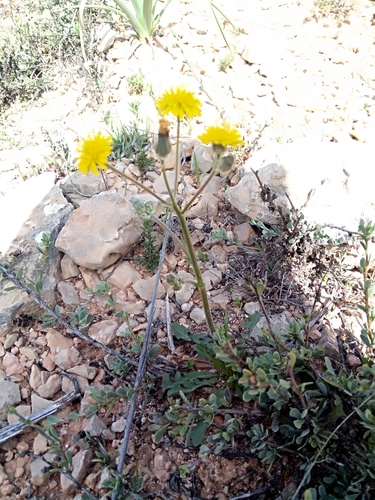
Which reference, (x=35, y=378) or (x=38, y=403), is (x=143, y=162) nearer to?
(x=35, y=378)

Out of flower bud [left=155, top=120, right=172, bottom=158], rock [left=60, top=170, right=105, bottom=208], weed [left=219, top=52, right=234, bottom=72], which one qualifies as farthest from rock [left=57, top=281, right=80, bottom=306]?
weed [left=219, top=52, right=234, bottom=72]

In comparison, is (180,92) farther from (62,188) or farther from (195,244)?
(62,188)

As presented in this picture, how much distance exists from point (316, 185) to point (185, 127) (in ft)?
4.18

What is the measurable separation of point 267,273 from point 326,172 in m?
0.73

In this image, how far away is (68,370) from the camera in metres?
2.08

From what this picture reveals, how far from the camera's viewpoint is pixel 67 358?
83.7 inches

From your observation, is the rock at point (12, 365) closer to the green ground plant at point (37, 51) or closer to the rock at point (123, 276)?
the rock at point (123, 276)

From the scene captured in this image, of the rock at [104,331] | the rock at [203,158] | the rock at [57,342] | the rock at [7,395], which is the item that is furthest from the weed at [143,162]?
the rock at [7,395]

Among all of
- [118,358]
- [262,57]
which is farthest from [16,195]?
[262,57]

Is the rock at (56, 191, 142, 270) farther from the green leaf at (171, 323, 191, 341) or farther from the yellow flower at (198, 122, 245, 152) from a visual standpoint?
the yellow flower at (198, 122, 245, 152)

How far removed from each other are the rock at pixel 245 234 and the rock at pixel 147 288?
0.56 meters

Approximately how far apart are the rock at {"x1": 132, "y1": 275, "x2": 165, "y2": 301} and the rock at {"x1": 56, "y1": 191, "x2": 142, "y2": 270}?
22cm

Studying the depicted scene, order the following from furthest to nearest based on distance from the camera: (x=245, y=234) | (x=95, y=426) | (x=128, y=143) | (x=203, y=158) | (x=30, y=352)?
(x=128, y=143)
(x=203, y=158)
(x=245, y=234)
(x=30, y=352)
(x=95, y=426)

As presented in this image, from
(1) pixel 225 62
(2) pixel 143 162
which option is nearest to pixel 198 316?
(2) pixel 143 162
